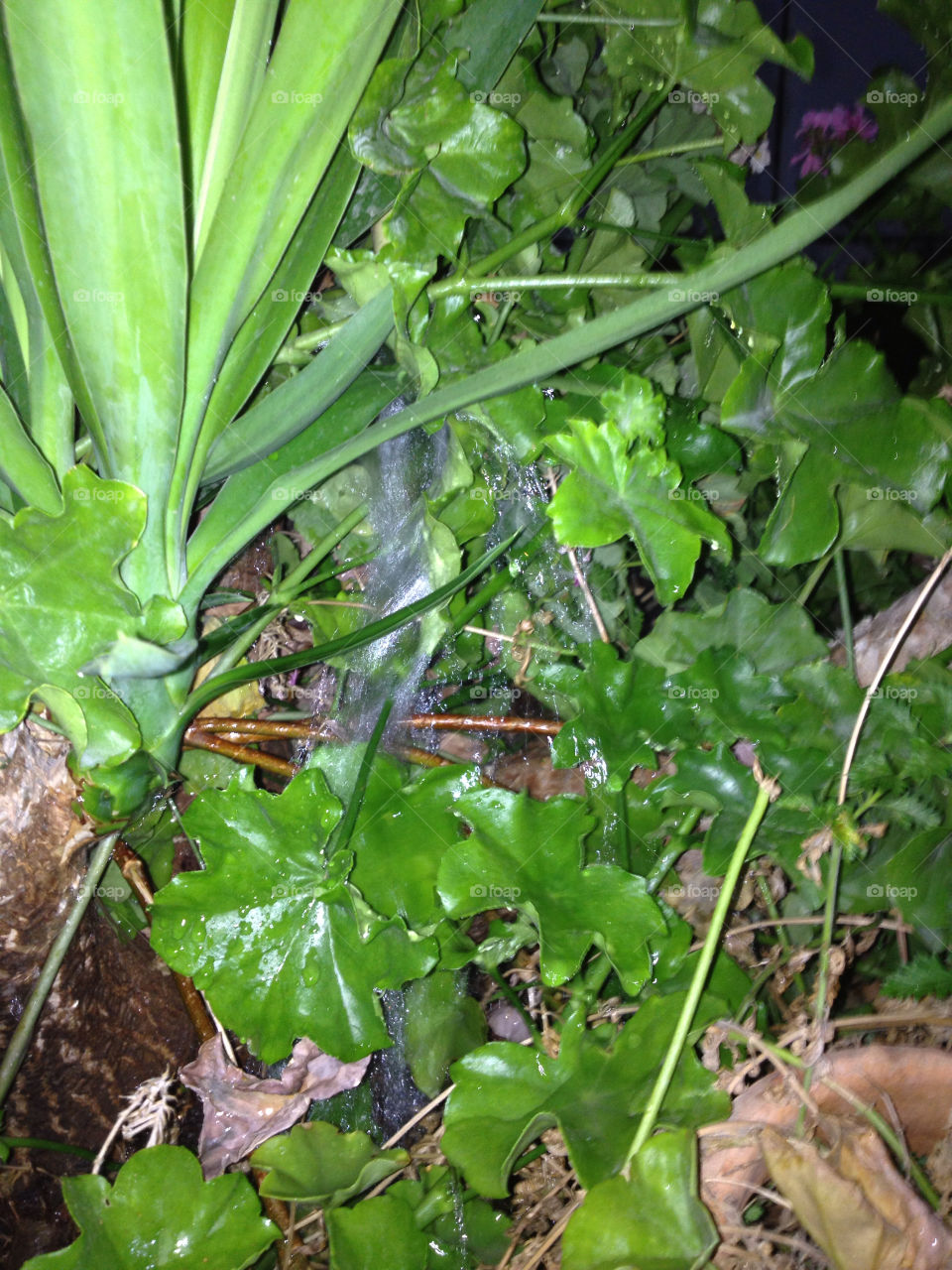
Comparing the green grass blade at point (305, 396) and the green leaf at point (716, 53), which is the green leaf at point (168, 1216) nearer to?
the green grass blade at point (305, 396)

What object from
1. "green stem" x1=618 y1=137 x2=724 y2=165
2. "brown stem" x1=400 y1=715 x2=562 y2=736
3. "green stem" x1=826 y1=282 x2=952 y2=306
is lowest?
"brown stem" x1=400 y1=715 x2=562 y2=736

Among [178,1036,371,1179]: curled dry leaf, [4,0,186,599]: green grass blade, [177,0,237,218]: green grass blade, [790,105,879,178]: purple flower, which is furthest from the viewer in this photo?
[790,105,879,178]: purple flower

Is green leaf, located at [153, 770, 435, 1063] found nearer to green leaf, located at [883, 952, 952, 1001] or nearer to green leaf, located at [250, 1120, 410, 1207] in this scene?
green leaf, located at [250, 1120, 410, 1207]

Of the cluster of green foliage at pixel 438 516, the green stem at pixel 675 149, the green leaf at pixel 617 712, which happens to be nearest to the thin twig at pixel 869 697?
the cluster of green foliage at pixel 438 516

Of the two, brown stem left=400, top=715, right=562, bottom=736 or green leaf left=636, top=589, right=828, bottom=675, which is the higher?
green leaf left=636, top=589, right=828, bottom=675

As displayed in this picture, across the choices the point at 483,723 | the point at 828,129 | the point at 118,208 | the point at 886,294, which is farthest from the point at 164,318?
the point at 828,129

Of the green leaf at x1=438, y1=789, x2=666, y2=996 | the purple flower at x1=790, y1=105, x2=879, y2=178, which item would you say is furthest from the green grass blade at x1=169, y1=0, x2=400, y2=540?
the purple flower at x1=790, y1=105, x2=879, y2=178

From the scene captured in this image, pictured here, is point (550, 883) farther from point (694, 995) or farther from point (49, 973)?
point (49, 973)
